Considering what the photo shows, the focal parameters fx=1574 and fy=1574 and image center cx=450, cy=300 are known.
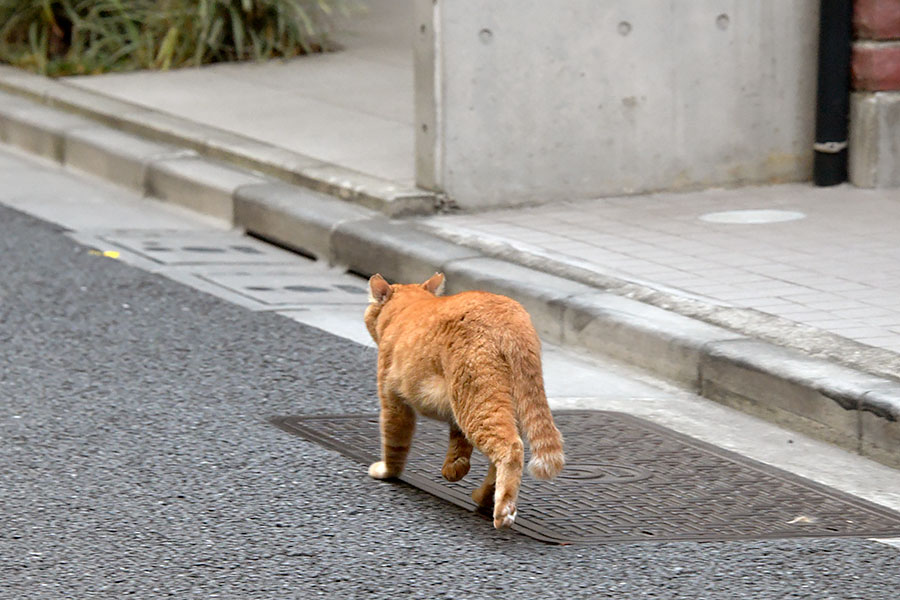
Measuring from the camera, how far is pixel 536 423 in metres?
4.21

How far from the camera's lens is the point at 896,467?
490 centimetres

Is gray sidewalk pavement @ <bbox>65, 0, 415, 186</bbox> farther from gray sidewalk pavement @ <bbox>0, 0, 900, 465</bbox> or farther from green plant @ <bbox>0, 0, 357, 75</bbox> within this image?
green plant @ <bbox>0, 0, 357, 75</bbox>

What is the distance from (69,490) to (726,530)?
1.89 meters

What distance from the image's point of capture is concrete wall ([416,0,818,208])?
7742 millimetres

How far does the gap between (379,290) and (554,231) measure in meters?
2.68

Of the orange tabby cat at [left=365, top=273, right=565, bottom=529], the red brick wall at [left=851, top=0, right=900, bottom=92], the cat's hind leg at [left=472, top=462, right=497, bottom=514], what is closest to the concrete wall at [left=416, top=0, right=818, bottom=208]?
the red brick wall at [left=851, top=0, right=900, bottom=92]

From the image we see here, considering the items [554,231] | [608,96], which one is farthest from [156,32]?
[554,231]

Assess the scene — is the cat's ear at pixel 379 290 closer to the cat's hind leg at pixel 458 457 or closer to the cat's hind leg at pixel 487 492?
the cat's hind leg at pixel 458 457

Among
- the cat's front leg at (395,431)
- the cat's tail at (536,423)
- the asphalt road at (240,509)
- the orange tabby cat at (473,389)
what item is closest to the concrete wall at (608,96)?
the asphalt road at (240,509)

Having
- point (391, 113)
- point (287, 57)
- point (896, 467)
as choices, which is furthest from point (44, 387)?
point (287, 57)

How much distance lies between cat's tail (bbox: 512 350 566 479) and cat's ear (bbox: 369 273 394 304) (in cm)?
78

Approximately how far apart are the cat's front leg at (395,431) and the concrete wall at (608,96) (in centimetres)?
328

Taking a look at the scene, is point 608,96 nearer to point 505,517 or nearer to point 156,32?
point 505,517

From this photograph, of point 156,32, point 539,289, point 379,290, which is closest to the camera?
point 379,290
